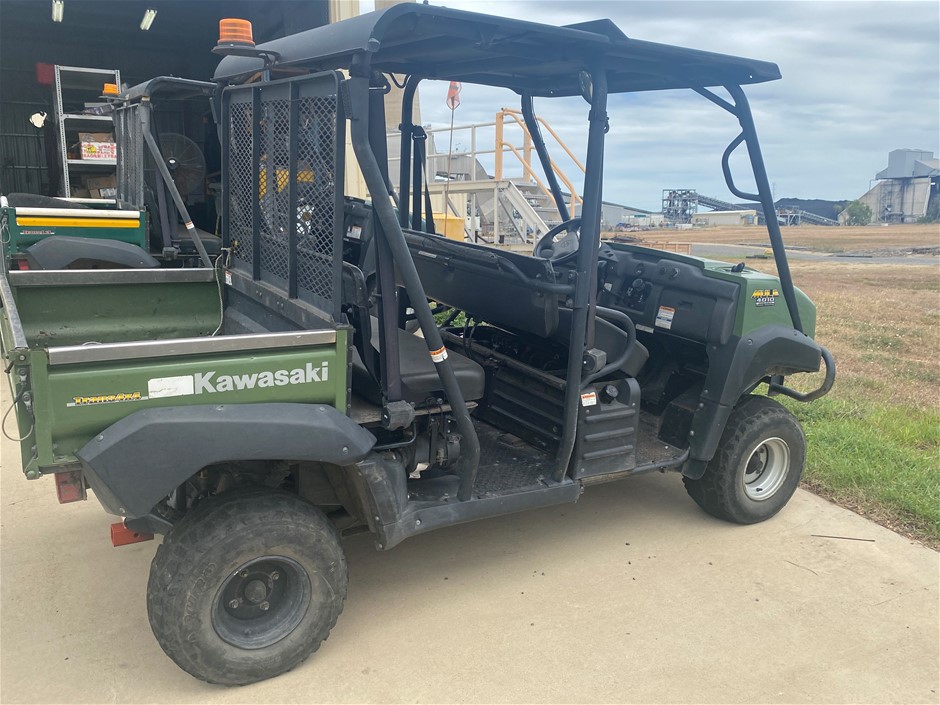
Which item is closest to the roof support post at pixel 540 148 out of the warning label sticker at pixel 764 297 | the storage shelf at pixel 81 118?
the warning label sticker at pixel 764 297

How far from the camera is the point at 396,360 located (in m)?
2.81

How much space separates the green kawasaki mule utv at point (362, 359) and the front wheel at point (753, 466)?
0.05ft

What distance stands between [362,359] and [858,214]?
6383 centimetres

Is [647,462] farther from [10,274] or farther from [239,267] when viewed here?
[10,274]

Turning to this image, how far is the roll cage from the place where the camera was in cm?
257

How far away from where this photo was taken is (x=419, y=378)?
9.59ft

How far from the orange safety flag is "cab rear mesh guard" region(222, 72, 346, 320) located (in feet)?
4.24

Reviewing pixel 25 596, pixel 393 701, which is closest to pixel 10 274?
pixel 25 596

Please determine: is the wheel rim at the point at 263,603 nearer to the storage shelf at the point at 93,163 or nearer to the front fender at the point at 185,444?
the front fender at the point at 185,444

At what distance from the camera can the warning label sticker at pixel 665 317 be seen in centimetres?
397

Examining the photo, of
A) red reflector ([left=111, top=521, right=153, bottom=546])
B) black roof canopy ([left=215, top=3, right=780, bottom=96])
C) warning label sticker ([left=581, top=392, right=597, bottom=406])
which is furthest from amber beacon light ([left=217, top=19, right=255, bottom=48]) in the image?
warning label sticker ([left=581, top=392, right=597, bottom=406])

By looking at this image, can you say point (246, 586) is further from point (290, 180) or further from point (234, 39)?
point (234, 39)

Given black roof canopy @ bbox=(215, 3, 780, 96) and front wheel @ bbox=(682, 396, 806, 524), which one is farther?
front wheel @ bbox=(682, 396, 806, 524)

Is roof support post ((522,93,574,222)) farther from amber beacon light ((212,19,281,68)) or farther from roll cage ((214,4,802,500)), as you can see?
amber beacon light ((212,19,281,68))
